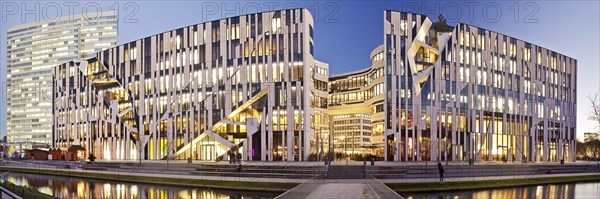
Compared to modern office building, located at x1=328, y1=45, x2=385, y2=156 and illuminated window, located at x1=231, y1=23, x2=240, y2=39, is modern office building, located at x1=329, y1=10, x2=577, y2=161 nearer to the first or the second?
modern office building, located at x1=328, y1=45, x2=385, y2=156

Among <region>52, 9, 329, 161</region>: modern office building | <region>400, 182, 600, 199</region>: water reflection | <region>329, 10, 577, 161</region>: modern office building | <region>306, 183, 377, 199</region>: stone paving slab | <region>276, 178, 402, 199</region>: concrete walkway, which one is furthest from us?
<region>329, 10, 577, 161</region>: modern office building

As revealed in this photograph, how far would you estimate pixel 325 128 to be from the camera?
75.5m

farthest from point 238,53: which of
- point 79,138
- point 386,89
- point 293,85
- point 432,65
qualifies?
point 79,138

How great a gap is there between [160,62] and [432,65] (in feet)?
142

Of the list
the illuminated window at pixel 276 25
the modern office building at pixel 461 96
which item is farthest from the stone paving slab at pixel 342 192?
the illuminated window at pixel 276 25

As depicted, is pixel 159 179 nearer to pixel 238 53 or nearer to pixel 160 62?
pixel 238 53

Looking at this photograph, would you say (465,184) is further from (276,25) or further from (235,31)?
(235,31)

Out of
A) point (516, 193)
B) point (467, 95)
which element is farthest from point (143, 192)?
point (467, 95)

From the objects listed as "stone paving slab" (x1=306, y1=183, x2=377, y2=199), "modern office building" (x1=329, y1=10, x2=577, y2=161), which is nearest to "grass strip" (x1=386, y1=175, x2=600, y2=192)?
"stone paving slab" (x1=306, y1=183, x2=377, y2=199)

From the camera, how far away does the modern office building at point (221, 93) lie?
221 ft

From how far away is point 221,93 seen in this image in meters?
71.8

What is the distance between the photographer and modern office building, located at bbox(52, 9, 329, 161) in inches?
2650

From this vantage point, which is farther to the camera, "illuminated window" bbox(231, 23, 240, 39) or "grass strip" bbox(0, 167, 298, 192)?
"illuminated window" bbox(231, 23, 240, 39)

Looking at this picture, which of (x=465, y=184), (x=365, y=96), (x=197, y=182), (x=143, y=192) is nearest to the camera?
(x=143, y=192)
